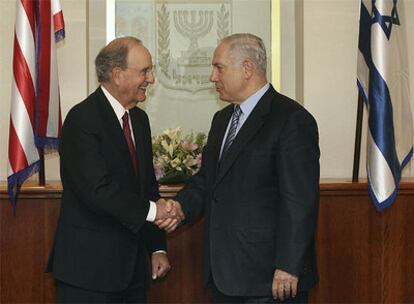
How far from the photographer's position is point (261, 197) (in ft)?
9.98

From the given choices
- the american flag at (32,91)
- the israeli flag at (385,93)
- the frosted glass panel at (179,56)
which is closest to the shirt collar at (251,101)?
the israeli flag at (385,93)

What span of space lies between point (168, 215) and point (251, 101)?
25.0 inches

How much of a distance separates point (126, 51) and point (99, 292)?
41.5 inches

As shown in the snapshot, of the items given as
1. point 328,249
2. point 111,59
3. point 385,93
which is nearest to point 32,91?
point 111,59

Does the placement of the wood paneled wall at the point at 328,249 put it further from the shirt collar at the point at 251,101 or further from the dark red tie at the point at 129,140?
the shirt collar at the point at 251,101

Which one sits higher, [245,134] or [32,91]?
[32,91]

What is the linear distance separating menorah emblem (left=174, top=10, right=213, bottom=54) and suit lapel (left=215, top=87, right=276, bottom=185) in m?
1.94

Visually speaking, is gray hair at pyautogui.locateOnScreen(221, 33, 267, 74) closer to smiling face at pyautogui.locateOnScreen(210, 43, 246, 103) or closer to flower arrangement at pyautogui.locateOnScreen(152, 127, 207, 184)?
smiling face at pyautogui.locateOnScreen(210, 43, 246, 103)

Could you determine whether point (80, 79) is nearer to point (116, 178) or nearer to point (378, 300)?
→ point (116, 178)

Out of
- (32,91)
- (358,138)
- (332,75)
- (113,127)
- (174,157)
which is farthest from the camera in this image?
(332,75)

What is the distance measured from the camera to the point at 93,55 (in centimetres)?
486

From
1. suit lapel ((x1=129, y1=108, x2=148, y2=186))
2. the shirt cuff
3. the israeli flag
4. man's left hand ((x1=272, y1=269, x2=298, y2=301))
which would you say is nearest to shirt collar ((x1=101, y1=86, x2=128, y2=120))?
suit lapel ((x1=129, y1=108, x2=148, y2=186))

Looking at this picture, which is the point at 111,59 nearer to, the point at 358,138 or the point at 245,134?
the point at 245,134

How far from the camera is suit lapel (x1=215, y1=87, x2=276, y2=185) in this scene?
3.08 metres
